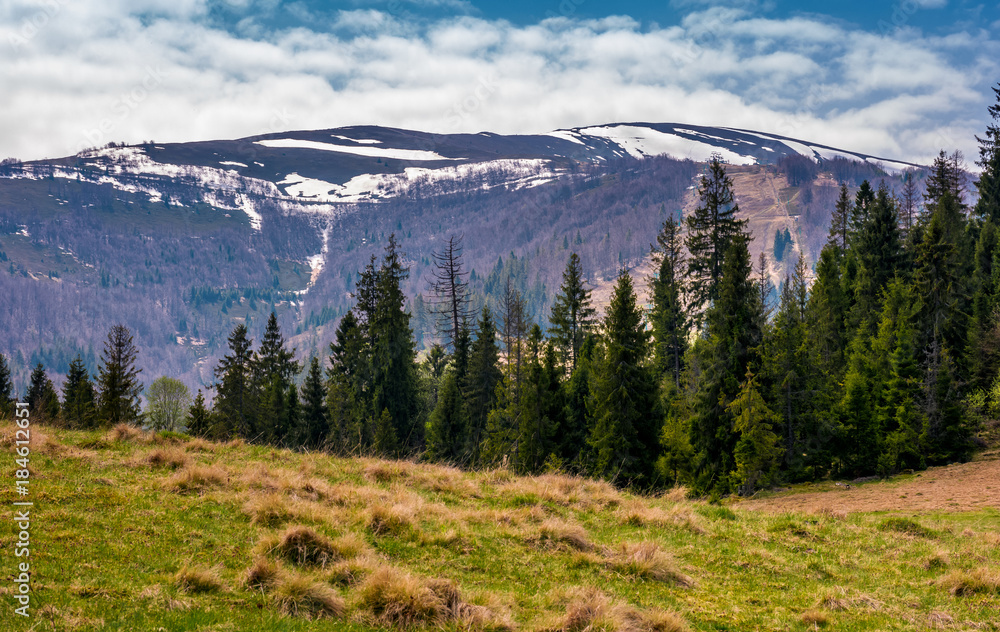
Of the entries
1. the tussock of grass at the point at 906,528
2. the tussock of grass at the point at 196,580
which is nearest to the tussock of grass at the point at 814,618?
the tussock of grass at the point at 196,580

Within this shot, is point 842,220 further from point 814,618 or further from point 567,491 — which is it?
point 814,618

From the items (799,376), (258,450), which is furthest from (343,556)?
(799,376)

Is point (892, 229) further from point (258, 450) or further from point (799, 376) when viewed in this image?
point (258, 450)

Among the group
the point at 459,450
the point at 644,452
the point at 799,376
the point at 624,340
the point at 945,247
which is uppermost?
the point at 945,247

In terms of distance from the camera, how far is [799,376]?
127 feet

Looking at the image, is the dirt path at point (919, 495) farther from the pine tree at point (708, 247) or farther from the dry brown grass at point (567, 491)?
Result: the pine tree at point (708, 247)

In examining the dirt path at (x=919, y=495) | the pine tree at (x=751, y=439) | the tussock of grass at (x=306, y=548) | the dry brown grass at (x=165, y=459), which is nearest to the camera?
the tussock of grass at (x=306, y=548)

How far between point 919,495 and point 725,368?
1022 cm

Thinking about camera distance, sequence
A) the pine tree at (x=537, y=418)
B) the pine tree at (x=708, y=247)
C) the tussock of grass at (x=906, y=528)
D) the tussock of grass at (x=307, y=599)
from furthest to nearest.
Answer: the pine tree at (x=708, y=247), the pine tree at (x=537, y=418), the tussock of grass at (x=906, y=528), the tussock of grass at (x=307, y=599)

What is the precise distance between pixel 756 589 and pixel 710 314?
26.2 meters

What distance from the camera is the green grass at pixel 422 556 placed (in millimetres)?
6703

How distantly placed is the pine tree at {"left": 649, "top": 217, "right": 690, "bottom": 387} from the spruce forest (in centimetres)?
19

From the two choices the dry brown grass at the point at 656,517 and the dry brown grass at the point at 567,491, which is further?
the dry brown grass at the point at 567,491

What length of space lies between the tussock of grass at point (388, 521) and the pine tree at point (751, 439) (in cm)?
2474
